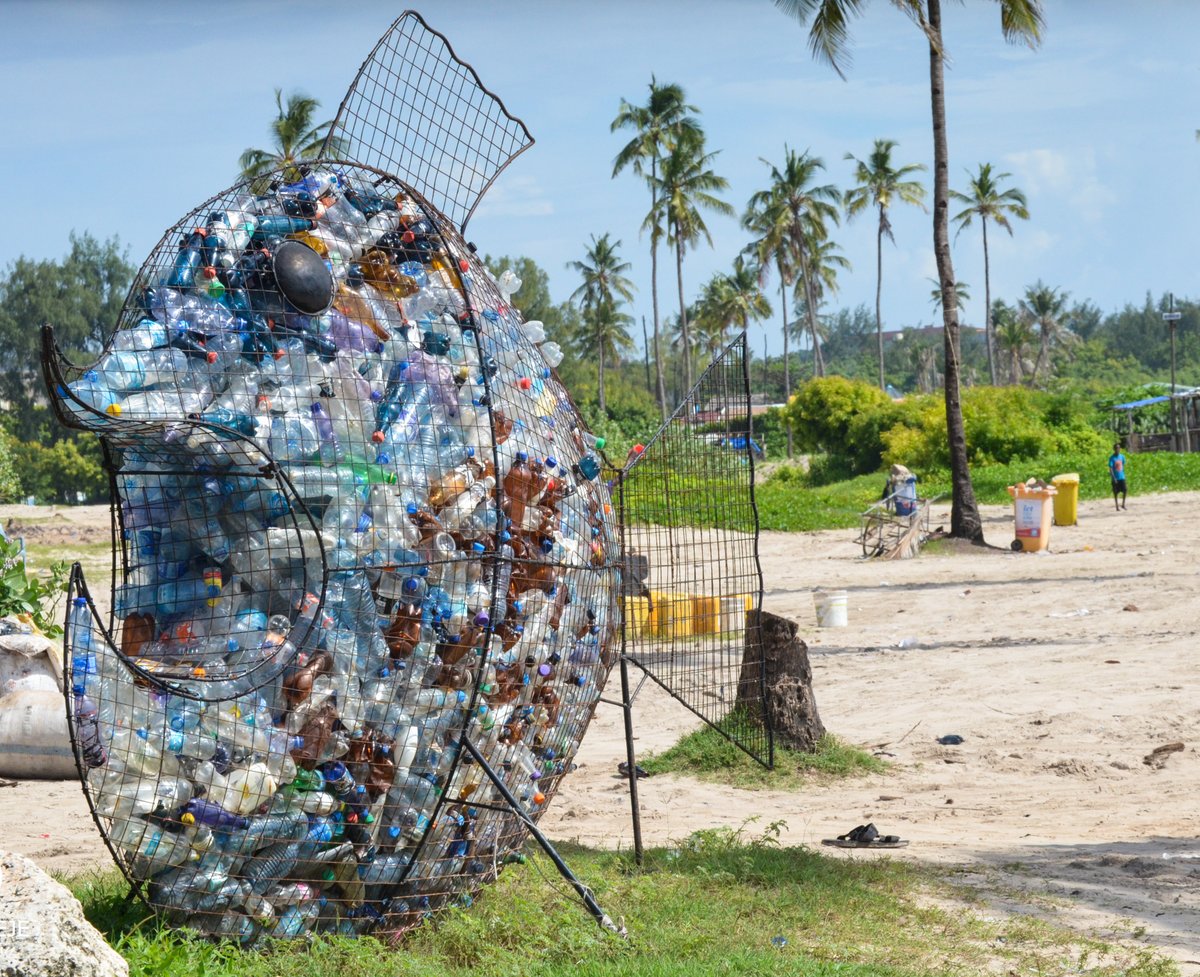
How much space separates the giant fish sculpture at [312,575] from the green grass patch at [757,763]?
3.63 meters

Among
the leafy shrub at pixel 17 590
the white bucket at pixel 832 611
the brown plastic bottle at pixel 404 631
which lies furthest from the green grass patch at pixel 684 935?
the white bucket at pixel 832 611

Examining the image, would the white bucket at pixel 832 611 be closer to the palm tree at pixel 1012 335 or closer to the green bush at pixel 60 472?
the green bush at pixel 60 472

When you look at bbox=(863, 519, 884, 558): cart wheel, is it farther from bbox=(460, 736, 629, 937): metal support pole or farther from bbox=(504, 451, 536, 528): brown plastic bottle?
bbox=(460, 736, 629, 937): metal support pole

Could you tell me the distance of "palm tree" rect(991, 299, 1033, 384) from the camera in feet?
255

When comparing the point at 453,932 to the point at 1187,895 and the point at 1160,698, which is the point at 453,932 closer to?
the point at 1187,895

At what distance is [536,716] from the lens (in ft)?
16.9

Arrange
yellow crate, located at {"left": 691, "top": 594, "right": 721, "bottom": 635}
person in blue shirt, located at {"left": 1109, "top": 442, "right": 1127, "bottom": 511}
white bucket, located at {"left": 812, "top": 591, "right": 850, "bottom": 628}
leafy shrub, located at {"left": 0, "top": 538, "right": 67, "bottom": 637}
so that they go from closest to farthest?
yellow crate, located at {"left": 691, "top": 594, "right": 721, "bottom": 635} < leafy shrub, located at {"left": 0, "top": 538, "right": 67, "bottom": 637} < white bucket, located at {"left": 812, "top": 591, "right": 850, "bottom": 628} < person in blue shirt, located at {"left": 1109, "top": 442, "right": 1127, "bottom": 511}

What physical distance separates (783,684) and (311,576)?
492 centimetres

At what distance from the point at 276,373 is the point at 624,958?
2.40 metres

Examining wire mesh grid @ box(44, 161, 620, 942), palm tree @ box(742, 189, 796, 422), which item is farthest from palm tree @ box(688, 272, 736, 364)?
wire mesh grid @ box(44, 161, 620, 942)

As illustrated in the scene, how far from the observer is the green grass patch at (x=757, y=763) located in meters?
8.53

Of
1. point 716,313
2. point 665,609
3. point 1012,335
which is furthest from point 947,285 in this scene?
point 1012,335

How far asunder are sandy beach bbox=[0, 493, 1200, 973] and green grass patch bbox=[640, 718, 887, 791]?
0.55 ft

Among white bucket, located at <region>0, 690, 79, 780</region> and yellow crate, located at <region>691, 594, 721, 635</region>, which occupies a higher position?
yellow crate, located at <region>691, 594, 721, 635</region>
